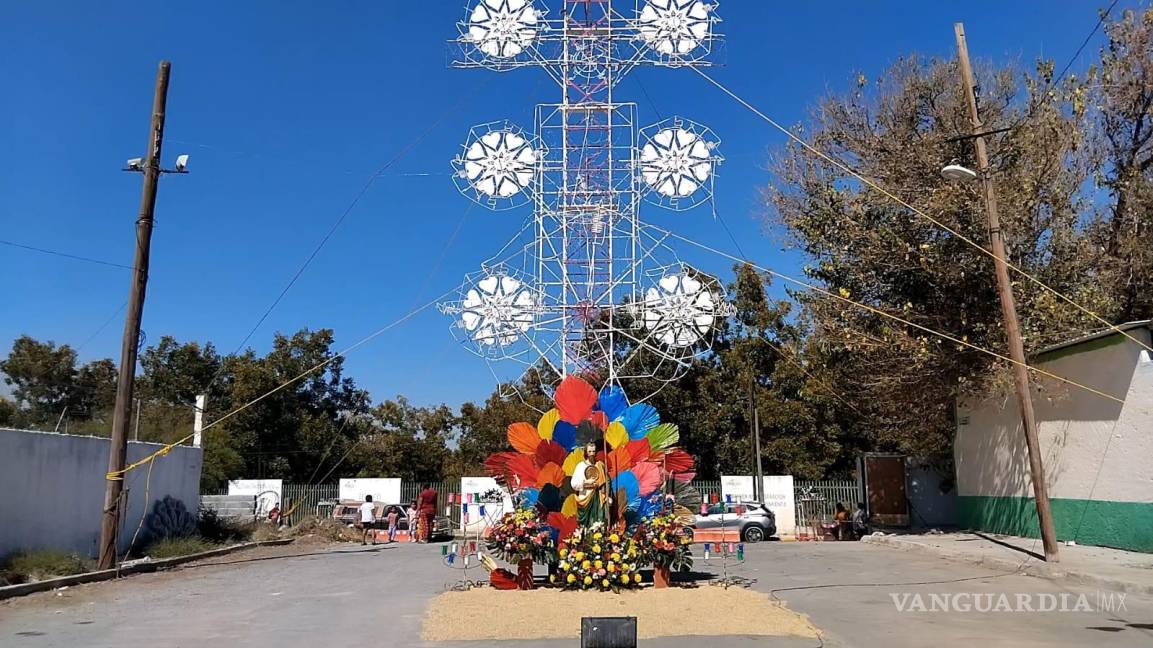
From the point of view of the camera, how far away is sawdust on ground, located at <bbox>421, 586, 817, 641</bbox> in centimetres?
1005

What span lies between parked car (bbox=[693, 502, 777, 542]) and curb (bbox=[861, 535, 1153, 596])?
572cm

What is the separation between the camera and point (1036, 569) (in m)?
16.4

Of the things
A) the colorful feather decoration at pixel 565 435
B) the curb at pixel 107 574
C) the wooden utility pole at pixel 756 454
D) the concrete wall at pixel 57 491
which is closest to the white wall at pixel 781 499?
the wooden utility pole at pixel 756 454

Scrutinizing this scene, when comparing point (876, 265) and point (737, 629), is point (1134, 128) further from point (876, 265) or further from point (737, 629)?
point (737, 629)

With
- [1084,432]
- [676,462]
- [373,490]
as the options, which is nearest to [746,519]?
[1084,432]

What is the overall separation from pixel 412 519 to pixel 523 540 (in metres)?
17.5

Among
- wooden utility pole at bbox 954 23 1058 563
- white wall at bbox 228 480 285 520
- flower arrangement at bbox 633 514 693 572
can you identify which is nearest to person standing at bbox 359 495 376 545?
white wall at bbox 228 480 285 520

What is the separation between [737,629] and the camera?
10.1 m

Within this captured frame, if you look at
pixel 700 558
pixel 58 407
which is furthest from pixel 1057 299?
pixel 58 407

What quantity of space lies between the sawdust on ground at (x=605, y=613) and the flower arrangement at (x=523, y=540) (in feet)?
1.84

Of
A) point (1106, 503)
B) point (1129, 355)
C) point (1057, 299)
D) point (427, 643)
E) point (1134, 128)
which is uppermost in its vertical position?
point (1134, 128)

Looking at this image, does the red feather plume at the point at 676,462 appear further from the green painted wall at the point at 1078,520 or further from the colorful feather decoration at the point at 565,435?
the green painted wall at the point at 1078,520

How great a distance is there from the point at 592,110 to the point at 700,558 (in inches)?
489

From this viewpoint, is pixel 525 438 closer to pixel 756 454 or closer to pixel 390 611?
pixel 390 611
